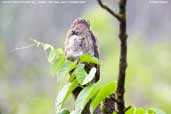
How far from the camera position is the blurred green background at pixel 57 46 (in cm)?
188

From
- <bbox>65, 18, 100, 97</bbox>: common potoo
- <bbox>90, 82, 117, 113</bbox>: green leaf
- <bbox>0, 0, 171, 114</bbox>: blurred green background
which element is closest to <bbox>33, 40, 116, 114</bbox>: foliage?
<bbox>90, 82, 117, 113</bbox>: green leaf

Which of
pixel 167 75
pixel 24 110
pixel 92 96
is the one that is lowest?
pixel 24 110

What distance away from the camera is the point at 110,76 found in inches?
70.5

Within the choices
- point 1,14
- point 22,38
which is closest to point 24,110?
point 22,38

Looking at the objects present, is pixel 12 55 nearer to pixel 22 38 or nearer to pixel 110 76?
pixel 22 38

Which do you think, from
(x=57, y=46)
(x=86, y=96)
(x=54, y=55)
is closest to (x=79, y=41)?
(x=54, y=55)

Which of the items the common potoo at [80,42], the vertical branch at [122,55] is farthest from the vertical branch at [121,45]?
the common potoo at [80,42]

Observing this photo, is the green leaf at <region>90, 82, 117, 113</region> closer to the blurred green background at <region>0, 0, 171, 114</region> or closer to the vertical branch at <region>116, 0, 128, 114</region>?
the vertical branch at <region>116, 0, 128, 114</region>

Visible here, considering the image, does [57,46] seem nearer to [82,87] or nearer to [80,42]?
[80,42]

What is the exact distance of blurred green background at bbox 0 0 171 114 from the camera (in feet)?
6.15

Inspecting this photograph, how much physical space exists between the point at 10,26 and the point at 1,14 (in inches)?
2.6

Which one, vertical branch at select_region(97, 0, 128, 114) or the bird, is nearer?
vertical branch at select_region(97, 0, 128, 114)

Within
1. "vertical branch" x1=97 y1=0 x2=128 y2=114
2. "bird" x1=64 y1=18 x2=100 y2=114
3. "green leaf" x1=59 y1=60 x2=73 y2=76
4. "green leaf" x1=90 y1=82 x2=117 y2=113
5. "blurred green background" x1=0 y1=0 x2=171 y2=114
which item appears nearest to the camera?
"vertical branch" x1=97 y1=0 x2=128 y2=114

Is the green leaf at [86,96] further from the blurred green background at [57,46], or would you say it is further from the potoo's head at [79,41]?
the blurred green background at [57,46]
